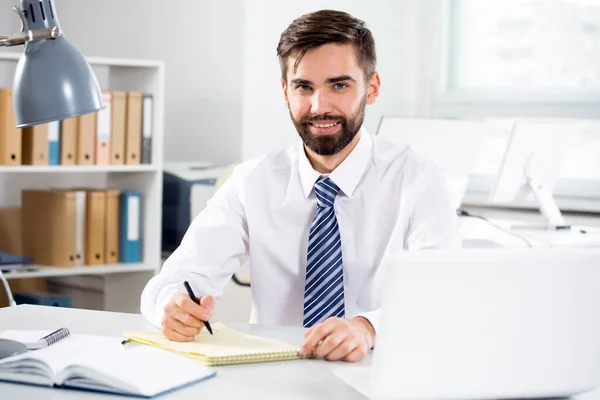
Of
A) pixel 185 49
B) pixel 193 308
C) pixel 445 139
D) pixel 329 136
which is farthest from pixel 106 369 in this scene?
pixel 185 49

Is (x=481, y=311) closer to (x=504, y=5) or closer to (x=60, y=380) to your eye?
(x=60, y=380)

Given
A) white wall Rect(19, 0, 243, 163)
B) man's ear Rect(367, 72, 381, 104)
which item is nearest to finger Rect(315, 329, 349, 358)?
man's ear Rect(367, 72, 381, 104)

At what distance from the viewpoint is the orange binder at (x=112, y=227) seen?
390cm

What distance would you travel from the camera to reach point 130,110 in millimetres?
3887

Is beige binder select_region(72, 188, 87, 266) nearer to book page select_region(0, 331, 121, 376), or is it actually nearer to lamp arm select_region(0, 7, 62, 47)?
book page select_region(0, 331, 121, 376)

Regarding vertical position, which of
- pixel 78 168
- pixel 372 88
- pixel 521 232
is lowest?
pixel 521 232

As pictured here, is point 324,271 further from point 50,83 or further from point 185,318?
point 50,83

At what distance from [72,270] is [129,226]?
1.06 feet

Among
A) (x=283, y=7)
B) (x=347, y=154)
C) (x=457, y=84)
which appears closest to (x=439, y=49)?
(x=457, y=84)

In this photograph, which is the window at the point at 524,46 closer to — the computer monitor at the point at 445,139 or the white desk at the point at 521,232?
the white desk at the point at 521,232

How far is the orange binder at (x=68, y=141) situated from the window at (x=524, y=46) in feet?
5.76

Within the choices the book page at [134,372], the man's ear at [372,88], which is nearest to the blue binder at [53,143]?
the man's ear at [372,88]

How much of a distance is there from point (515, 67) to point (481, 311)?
122 inches

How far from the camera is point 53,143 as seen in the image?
12.3ft
